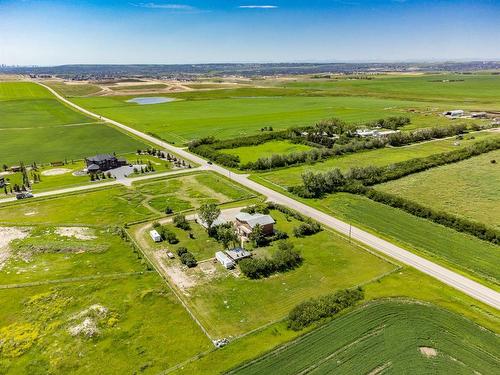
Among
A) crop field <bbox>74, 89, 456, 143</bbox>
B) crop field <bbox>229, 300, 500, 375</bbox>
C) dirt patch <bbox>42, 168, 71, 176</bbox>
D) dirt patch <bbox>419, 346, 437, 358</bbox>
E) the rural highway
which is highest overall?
crop field <bbox>74, 89, 456, 143</bbox>

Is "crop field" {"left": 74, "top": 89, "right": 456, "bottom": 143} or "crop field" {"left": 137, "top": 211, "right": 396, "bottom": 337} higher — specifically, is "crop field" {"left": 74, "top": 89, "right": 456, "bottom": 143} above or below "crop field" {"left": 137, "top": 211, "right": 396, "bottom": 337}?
above

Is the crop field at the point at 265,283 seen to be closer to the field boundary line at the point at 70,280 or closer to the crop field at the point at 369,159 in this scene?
the field boundary line at the point at 70,280

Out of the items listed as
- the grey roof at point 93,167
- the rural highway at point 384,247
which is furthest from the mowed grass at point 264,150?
the grey roof at point 93,167

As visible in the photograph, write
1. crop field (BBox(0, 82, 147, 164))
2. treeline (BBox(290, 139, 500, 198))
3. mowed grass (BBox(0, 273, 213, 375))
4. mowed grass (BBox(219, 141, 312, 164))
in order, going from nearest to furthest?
mowed grass (BBox(0, 273, 213, 375)) → treeline (BBox(290, 139, 500, 198)) → mowed grass (BBox(219, 141, 312, 164)) → crop field (BBox(0, 82, 147, 164))

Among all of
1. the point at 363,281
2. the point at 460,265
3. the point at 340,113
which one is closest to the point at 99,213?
the point at 363,281

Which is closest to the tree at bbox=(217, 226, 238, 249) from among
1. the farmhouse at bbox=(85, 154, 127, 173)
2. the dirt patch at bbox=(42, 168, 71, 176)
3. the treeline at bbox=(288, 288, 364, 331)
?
the treeline at bbox=(288, 288, 364, 331)

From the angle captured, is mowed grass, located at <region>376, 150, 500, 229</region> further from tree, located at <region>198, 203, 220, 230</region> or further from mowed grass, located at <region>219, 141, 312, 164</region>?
tree, located at <region>198, 203, 220, 230</region>
